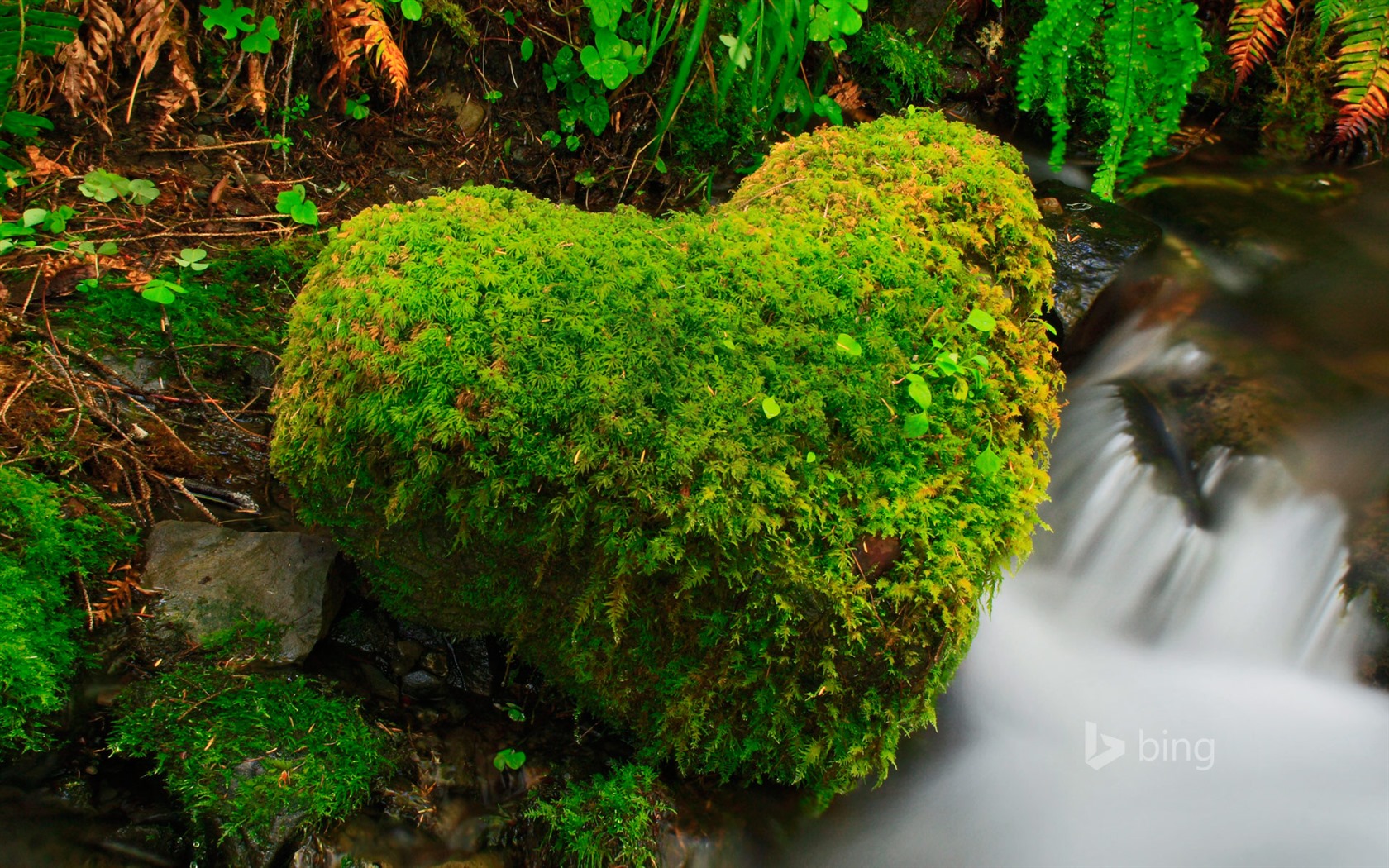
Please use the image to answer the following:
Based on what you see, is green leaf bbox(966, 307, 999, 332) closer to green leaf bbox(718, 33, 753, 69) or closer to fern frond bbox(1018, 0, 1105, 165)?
green leaf bbox(718, 33, 753, 69)

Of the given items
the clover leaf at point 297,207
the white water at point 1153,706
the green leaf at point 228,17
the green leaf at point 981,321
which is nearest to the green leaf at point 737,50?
the green leaf at point 981,321

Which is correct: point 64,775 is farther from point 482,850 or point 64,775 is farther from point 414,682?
point 482,850

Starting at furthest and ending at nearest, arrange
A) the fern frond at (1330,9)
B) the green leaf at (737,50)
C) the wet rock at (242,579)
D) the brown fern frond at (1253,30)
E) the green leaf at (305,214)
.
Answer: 1. the brown fern frond at (1253,30)
2. the fern frond at (1330,9)
3. the green leaf at (737,50)
4. the green leaf at (305,214)
5. the wet rock at (242,579)

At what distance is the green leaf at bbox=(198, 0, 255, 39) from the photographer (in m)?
3.17

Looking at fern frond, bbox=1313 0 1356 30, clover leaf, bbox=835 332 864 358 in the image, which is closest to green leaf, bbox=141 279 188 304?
clover leaf, bbox=835 332 864 358

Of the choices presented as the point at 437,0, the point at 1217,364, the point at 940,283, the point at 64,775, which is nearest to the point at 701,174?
the point at 437,0

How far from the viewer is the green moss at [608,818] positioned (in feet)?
6.81

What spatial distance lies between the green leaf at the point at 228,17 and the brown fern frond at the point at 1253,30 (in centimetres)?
528

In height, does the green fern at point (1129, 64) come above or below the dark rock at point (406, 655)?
above

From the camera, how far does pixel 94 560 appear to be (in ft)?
7.23

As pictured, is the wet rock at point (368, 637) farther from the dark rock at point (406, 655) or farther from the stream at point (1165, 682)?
the stream at point (1165, 682)

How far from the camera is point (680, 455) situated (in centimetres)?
185

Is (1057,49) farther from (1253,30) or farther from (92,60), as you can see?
(92,60)

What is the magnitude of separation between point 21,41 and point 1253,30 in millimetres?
5988
